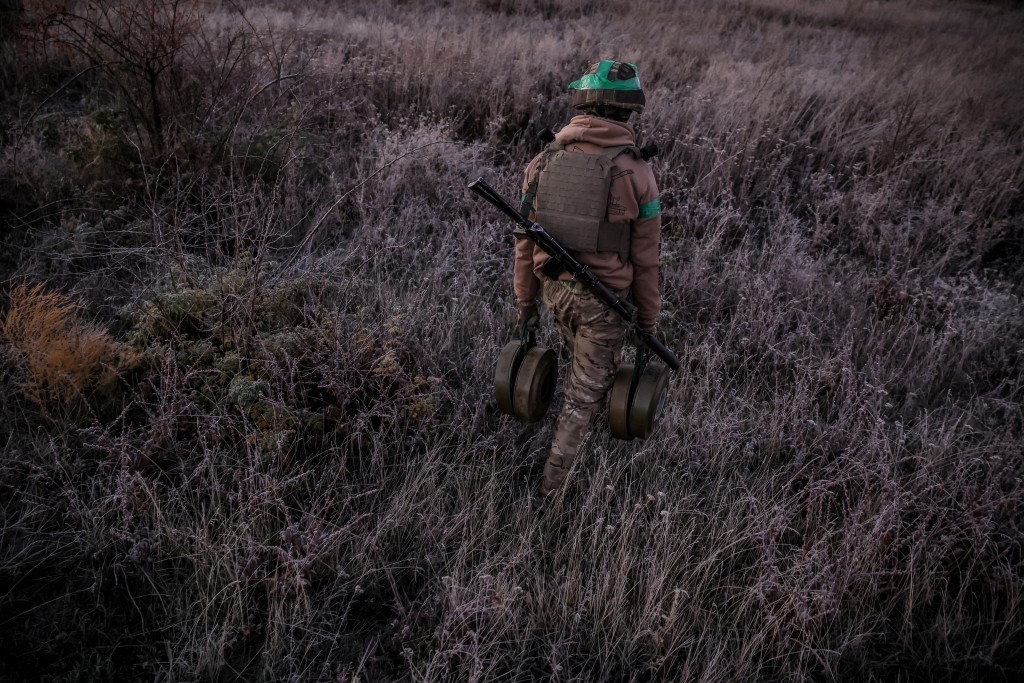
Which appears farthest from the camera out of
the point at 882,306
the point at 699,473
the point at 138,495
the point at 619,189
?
the point at 882,306

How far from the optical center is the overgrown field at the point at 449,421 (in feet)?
7.31

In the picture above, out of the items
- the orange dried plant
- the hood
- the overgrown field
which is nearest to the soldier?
the hood

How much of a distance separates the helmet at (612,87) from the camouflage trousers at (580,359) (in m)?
0.79

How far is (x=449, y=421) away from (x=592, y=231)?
133 cm

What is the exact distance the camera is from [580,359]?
106 inches

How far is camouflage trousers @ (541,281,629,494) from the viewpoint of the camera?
8.46 feet

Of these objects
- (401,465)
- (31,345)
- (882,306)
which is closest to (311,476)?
(401,465)

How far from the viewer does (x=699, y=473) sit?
117 inches

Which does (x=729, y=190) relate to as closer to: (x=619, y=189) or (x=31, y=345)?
(x=619, y=189)

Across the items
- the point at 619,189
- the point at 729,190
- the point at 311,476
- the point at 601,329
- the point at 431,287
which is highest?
the point at 619,189

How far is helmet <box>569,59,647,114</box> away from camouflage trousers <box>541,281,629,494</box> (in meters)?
0.79

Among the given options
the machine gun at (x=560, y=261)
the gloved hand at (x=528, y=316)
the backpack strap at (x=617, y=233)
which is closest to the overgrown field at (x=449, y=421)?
the gloved hand at (x=528, y=316)

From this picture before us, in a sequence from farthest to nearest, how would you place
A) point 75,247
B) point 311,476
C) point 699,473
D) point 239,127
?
point 239,127 → point 75,247 → point 699,473 → point 311,476

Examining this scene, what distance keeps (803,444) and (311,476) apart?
262cm
